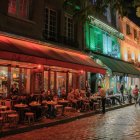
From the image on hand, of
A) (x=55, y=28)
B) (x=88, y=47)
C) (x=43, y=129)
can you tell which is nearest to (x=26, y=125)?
(x=43, y=129)

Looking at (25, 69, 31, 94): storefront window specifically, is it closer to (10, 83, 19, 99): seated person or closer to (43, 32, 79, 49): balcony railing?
(10, 83, 19, 99): seated person

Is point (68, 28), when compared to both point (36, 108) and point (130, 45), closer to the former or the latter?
point (36, 108)

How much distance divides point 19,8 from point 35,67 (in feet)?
10.7

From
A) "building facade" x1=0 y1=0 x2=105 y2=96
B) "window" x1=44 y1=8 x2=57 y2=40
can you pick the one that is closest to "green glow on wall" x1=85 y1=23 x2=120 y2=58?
"building facade" x1=0 y1=0 x2=105 y2=96

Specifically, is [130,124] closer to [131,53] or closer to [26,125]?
[26,125]

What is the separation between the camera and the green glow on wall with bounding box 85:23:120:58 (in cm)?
2534

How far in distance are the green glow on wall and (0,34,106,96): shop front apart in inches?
104

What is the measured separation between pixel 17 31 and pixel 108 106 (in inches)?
365

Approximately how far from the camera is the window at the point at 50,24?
2059cm

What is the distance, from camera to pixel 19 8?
58.3 ft

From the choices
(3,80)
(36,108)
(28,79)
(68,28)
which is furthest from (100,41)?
(36,108)

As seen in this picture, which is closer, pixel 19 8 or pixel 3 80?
pixel 3 80

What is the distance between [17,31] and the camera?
17.1 metres

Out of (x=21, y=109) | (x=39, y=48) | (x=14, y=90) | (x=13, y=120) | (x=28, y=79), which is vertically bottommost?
(x=13, y=120)
